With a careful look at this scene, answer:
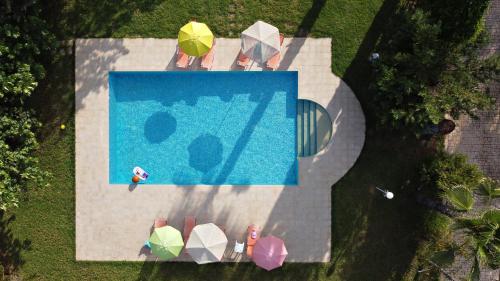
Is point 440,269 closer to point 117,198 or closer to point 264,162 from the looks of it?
point 264,162

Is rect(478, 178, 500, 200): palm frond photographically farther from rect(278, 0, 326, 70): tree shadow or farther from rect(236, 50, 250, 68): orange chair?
rect(236, 50, 250, 68): orange chair

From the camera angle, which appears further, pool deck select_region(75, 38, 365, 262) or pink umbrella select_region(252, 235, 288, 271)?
pool deck select_region(75, 38, 365, 262)

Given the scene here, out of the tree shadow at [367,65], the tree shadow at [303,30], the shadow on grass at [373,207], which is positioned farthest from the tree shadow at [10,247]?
the tree shadow at [367,65]

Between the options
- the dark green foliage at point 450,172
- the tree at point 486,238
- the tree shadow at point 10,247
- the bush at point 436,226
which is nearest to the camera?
the tree at point 486,238

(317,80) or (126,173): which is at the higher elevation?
(317,80)

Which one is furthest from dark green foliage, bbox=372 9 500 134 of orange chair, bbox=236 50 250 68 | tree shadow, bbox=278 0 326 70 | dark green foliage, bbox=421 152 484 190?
orange chair, bbox=236 50 250 68

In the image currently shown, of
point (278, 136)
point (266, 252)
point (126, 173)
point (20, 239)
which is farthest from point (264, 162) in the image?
point (20, 239)

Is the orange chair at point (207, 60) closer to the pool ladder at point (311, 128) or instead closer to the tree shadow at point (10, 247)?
the pool ladder at point (311, 128)
